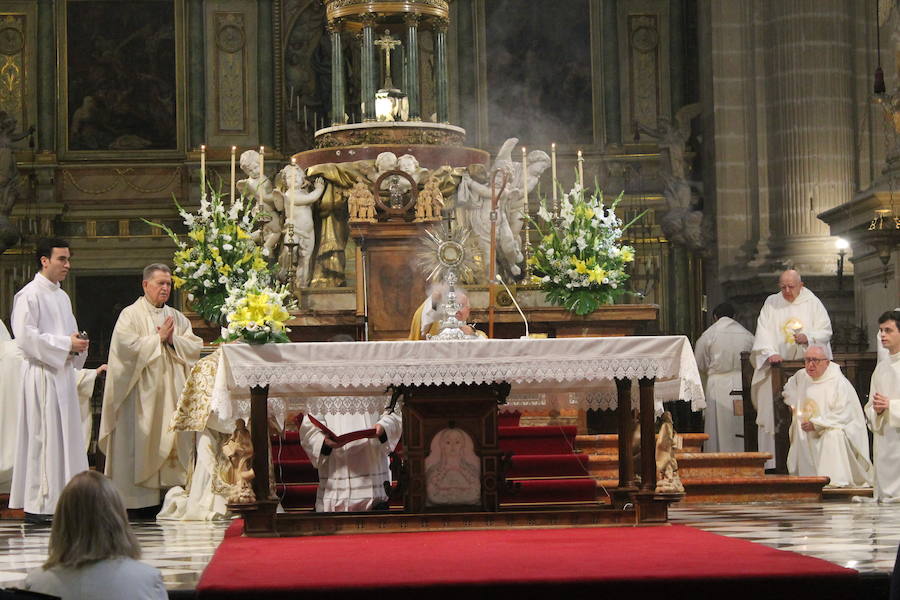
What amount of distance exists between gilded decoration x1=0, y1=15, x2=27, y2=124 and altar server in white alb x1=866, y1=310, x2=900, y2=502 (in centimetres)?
1400

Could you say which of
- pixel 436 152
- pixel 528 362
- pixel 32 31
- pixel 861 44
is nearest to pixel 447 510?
pixel 528 362

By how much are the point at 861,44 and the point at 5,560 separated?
1380cm

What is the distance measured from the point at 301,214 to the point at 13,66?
9.91 m

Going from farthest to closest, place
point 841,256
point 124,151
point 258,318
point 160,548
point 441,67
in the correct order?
1. point 124,151
2. point 841,256
3. point 441,67
4. point 258,318
5. point 160,548

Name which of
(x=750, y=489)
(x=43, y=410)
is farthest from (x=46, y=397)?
(x=750, y=489)

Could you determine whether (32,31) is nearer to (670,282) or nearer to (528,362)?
(670,282)

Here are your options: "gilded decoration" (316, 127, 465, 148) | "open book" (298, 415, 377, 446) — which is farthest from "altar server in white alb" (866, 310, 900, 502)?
"gilded decoration" (316, 127, 465, 148)

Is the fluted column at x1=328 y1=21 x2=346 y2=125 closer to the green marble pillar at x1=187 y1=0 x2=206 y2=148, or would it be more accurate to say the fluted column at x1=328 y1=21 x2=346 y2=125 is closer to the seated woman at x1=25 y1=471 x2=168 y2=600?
the green marble pillar at x1=187 y1=0 x2=206 y2=148

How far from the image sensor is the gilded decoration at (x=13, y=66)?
22.2 meters

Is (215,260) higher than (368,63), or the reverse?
(368,63)

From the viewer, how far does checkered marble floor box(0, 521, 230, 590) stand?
737 cm

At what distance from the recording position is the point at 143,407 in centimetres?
1132

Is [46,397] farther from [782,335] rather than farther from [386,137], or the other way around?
[782,335]

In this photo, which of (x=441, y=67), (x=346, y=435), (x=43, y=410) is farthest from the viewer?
(x=441, y=67)
